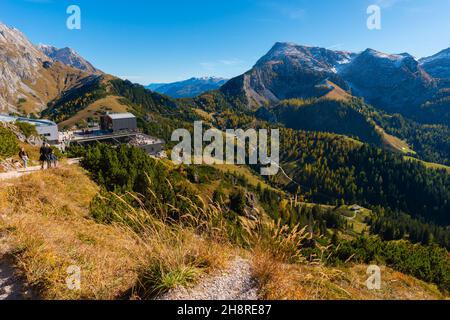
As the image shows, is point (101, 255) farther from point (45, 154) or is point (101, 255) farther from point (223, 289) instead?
point (45, 154)

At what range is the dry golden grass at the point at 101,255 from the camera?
5367mm

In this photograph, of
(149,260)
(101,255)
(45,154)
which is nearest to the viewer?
(149,260)

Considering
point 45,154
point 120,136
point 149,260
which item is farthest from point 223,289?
point 120,136

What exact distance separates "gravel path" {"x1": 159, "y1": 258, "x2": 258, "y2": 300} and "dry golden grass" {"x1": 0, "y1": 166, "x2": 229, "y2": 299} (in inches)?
8.3

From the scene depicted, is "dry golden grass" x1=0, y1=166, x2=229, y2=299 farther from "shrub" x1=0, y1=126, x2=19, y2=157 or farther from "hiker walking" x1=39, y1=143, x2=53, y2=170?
"shrub" x1=0, y1=126, x2=19, y2=157

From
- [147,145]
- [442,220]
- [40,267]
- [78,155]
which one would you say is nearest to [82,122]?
[147,145]

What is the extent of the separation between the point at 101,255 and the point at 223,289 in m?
3.37

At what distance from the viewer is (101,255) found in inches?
264

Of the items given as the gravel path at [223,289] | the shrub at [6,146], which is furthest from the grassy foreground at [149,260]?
the shrub at [6,146]

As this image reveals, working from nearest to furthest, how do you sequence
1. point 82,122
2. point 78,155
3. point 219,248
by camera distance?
point 219,248 → point 78,155 → point 82,122

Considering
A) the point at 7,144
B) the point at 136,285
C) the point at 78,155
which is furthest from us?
the point at 78,155
